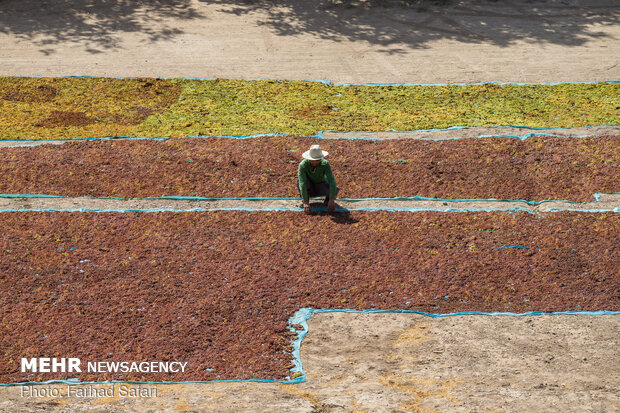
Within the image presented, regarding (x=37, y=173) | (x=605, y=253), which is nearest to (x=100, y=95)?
(x=37, y=173)

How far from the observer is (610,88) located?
47.9 ft

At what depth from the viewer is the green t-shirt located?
32.1ft

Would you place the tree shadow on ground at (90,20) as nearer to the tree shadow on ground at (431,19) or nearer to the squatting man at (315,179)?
the tree shadow on ground at (431,19)

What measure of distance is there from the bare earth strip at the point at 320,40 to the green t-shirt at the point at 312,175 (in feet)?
18.7

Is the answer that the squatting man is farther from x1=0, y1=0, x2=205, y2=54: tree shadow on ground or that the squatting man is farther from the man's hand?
x1=0, y1=0, x2=205, y2=54: tree shadow on ground

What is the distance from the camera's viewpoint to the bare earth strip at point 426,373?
6.35 metres

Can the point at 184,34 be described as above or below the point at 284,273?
above

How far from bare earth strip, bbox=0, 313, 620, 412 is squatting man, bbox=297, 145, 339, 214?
245 centimetres

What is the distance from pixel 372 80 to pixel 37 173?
295 inches

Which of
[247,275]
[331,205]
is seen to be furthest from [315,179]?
[247,275]

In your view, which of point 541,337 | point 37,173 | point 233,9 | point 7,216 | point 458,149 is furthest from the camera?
point 233,9

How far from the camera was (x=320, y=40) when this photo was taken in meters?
17.4

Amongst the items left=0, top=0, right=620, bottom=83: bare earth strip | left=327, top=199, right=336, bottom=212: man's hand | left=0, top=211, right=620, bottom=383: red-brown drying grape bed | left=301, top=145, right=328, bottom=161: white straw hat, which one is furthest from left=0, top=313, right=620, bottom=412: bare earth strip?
left=0, top=0, right=620, bottom=83: bare earth strip

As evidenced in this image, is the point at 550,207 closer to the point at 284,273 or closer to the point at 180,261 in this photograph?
the point at 284,273
